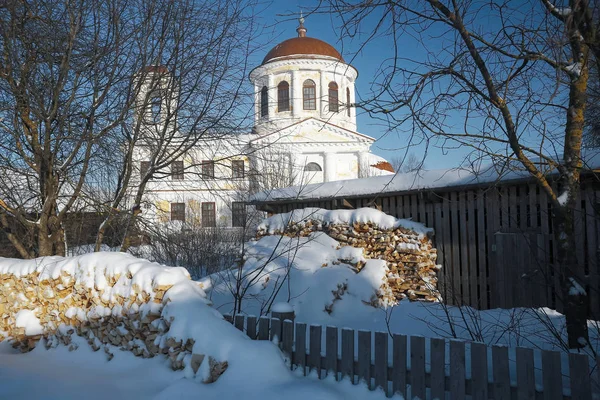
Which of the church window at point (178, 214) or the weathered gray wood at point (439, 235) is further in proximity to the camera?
the church window at point (178, 214)

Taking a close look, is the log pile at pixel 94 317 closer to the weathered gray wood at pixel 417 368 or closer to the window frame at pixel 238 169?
the weathered gray wood at pixel 417 368

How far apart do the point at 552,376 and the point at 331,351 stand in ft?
5.90

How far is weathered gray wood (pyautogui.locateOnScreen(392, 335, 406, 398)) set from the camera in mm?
3715

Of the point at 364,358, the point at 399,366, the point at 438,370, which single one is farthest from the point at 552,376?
the point at 364,358

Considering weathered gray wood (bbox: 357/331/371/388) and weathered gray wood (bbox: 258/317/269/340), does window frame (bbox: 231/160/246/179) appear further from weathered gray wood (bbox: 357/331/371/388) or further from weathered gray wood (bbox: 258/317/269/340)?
weathered gray wood (bbox: 357/331/371/388)

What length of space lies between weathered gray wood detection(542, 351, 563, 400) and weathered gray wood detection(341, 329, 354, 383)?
1533 mm

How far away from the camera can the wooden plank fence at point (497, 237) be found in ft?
22.9

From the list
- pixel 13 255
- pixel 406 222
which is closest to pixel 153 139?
pixel 406 222

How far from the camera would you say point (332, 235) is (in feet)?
32.0

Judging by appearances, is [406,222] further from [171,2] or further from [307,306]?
[171,2]

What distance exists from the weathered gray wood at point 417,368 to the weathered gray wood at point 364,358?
0.39 metres

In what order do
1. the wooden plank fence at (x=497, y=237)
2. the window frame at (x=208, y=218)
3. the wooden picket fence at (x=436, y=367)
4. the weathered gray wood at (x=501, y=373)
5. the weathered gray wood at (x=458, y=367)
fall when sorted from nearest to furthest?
the wooden picket fence at (x=436, y=367) → the weathered gray wood at (x=501, y=373) → the weathered gray wood at (x=458, y=367) → the wooden plank fence at (x=497, y=237) → the window frame at (x=208, y=218)

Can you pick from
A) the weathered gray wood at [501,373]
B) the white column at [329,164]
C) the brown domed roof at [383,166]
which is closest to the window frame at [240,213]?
the weathered gray wood at [501,373]

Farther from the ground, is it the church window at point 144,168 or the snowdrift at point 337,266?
the church window at point 144,168
